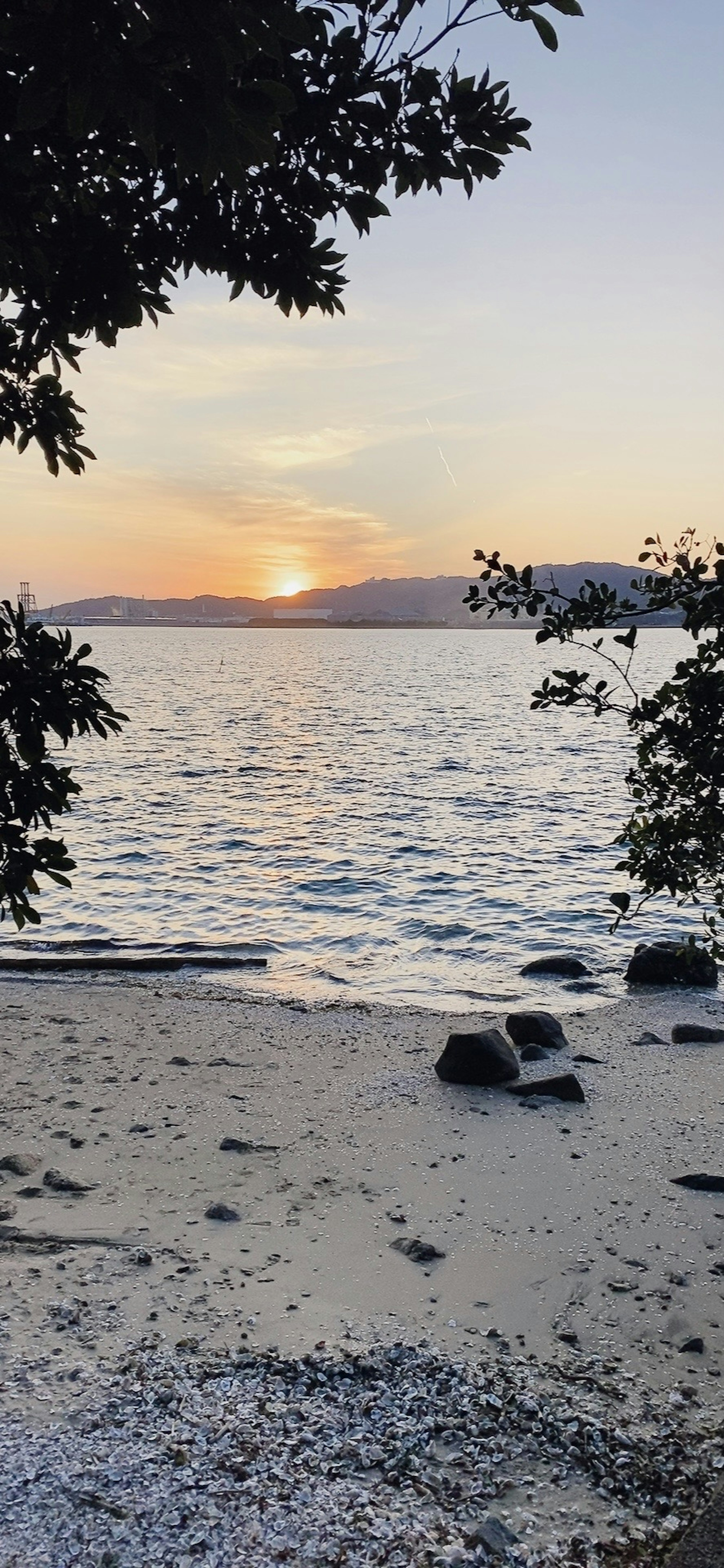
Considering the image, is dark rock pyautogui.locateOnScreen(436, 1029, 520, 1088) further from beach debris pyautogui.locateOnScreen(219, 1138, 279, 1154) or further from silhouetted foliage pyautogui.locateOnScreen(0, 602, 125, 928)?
silhouetted foliage pyautogui.locateOnScreen(0, 602, 125, 928)

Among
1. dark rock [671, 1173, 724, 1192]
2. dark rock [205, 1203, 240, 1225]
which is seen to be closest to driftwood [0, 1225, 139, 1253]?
dark rock [205, 1203, 240, 1225]

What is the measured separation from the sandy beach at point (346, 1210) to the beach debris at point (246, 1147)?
27mm

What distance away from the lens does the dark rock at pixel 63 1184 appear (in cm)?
766

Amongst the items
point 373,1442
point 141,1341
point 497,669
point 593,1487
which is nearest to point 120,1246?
point 141,1341

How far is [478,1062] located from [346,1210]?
3.18 m

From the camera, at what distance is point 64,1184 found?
25.3 ft

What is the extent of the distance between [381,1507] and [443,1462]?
41cm

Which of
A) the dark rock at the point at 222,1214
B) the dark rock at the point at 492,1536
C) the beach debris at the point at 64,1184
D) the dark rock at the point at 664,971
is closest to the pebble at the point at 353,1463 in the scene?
the dark rock at the point at 492,1536

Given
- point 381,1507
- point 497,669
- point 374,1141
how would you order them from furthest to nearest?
point 497,669 → point 374,1141 → point 381,1507

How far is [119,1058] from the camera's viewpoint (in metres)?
11.2

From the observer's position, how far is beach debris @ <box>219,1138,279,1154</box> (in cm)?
853

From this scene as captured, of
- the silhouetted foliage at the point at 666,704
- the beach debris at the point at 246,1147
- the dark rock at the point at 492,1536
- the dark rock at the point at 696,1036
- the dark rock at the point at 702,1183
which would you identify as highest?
the silhouetted foliage at the point at 666,704

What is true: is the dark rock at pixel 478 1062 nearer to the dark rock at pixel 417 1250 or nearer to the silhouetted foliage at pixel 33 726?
the dark rock at pixel 417 1250

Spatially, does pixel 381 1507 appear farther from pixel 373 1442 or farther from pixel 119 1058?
pixel 119 1058
